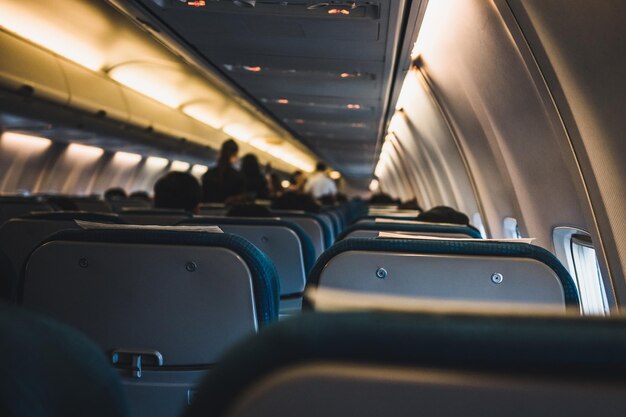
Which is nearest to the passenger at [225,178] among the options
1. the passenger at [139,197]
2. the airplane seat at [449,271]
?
the passenger at [139,197]

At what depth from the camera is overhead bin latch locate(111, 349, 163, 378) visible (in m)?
2.46

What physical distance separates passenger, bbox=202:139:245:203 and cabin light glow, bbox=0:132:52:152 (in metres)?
9.87

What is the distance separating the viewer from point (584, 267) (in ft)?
18.9

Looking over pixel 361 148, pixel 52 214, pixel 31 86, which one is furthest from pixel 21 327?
pixel 361 148

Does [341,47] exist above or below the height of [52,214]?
above

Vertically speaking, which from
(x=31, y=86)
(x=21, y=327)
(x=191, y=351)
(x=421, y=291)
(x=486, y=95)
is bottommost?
(x=191, y=351)

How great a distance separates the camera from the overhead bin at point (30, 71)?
8680 mm

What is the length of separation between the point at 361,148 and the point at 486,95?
1643 cm

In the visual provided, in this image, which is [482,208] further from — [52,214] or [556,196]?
[52,214]

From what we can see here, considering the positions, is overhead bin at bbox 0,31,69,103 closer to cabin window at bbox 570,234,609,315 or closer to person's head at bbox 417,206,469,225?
person's head at bbox 417,206,469,225

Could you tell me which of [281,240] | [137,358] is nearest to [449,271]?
[137,358]

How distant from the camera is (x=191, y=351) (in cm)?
247

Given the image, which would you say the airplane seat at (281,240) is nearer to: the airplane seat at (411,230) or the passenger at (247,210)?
the airplane seat at (411,230)

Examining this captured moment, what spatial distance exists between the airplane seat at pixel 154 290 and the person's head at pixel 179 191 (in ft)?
12.5
